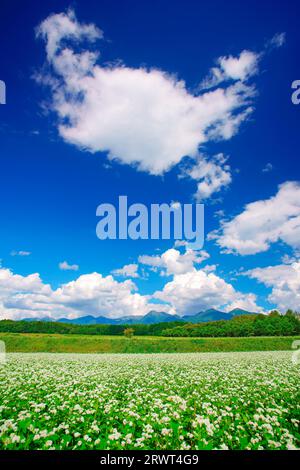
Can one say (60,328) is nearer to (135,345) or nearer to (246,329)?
(135,345)

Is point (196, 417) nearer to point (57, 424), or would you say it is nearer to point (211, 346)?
point (57, 424)

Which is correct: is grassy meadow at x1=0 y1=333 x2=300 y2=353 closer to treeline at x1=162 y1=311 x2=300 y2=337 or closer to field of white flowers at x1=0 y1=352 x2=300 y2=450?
treeline at x1=162 y1=311 x2=300 y2=337

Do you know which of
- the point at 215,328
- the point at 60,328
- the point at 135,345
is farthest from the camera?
the point at 60,328

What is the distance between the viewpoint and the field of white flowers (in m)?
7.55

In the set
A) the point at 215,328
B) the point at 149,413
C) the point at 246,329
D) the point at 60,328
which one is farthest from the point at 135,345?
the point at 60,328

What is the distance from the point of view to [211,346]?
50.2 m

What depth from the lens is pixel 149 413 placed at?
30.5 ft

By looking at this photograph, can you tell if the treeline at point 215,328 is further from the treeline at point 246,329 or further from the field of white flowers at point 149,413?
the field of white flowers at point 149,413

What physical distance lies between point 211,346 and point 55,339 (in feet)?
92.3

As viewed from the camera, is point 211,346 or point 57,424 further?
point 211,346

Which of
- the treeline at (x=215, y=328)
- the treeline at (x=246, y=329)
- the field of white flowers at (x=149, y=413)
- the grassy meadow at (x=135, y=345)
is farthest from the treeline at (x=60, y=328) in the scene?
the field of white flowers at (x=149, y=413)

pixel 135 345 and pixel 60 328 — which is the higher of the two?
pixel 135 345

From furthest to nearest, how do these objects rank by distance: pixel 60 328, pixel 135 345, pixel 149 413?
1. pixel 60 328
2. pixel 135 345
3. pixel 149 413
